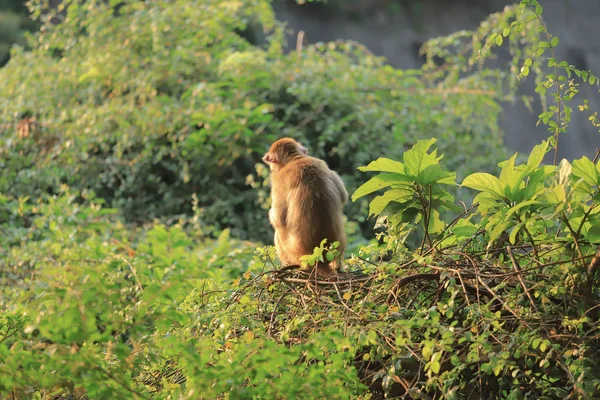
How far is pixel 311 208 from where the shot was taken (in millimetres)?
3236

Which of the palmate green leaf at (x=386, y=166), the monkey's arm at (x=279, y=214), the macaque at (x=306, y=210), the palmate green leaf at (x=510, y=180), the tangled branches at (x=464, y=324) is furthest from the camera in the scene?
the monkey's arm at (x=279, y=214)

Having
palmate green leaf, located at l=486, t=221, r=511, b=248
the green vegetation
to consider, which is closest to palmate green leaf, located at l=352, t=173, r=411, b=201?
the green vegetation

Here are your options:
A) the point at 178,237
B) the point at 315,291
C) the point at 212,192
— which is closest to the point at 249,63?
the point at 212,192

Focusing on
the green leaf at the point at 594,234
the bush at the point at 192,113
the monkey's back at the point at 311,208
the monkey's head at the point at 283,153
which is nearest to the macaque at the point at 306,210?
the monkey's back at the point at 311,208

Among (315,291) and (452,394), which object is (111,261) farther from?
(452,394)

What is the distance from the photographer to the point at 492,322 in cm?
197

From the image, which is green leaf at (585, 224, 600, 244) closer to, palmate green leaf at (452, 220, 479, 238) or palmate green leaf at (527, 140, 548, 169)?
palmate green leaf at (527, 140, 548, 169)

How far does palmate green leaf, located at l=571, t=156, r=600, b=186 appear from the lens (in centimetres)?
203

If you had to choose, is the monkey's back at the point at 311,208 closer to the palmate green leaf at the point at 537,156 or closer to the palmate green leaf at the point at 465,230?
the palmate green leaf at the point at 465,230

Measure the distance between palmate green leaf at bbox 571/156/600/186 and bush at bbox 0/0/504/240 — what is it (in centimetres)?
498

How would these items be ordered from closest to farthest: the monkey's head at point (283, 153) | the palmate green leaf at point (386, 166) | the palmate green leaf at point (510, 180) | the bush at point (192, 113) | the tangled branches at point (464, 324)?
the tangled branches at point (464, 324)
the palmate green leaf at point (510, 180)
the palmate green leaf at point (386, 166)
the monkey's head at point (283, 153)
the bush at point (192, 113)

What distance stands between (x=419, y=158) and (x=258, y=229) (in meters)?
5.06

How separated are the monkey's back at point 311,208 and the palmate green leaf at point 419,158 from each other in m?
0.92

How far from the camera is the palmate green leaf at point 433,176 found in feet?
7.72
